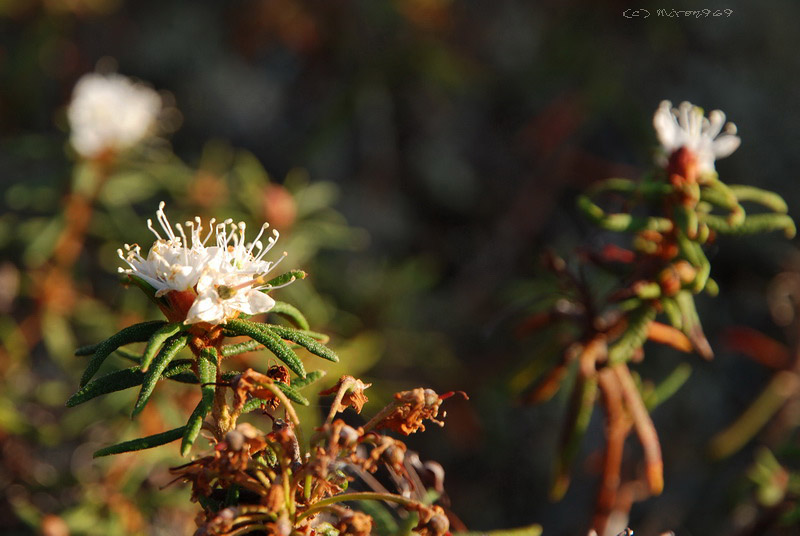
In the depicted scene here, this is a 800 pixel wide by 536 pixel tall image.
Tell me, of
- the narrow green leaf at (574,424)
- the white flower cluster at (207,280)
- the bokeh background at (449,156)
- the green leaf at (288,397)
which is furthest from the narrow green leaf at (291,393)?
the bokeh background at (449,156)

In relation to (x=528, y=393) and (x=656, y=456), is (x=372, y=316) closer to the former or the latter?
(x=528, y=393)

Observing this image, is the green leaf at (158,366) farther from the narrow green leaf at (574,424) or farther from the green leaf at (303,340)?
the narrow green leaf at (574,424)

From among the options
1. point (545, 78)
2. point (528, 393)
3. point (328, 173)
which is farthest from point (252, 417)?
point (545, 78)

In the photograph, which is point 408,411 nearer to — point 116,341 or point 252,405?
point 252,405

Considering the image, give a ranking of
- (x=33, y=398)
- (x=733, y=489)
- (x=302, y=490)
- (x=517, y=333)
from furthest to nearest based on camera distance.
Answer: (x=33, y=398) → (x=733, y=489) → (x=517, y=333) → (x=302, y=490)

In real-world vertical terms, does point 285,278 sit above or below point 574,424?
above

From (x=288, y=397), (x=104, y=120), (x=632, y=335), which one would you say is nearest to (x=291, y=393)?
(x=288, y=397)
